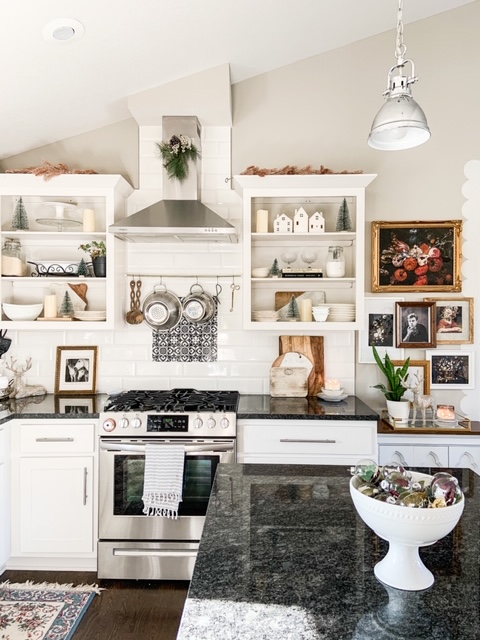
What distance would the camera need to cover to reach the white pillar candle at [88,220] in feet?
10.2

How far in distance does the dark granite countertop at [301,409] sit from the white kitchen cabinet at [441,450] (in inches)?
10.9

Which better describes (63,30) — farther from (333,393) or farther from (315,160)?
(333,393)

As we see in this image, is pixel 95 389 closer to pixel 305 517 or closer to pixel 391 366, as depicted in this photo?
pixel 391 366

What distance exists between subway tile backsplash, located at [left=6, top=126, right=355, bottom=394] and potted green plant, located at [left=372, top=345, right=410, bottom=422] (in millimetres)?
303

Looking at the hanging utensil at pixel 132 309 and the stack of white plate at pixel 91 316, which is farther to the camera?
the hanging utensil at pixel 132 309

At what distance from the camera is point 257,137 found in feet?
10.9

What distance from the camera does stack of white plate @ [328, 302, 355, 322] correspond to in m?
3.06

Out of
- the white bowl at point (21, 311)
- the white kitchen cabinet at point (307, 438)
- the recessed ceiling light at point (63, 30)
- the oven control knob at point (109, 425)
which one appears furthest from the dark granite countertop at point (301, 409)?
the recessed ceiling light at point (63, 30)

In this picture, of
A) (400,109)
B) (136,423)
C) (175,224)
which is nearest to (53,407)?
(136,423)

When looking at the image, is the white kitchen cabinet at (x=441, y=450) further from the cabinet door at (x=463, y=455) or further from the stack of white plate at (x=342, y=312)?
the stack of white plate at (x=342, y=312)

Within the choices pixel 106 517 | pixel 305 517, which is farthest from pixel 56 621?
pixel 305 517

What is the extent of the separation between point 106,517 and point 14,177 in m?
2.26

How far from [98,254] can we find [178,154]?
0.89m

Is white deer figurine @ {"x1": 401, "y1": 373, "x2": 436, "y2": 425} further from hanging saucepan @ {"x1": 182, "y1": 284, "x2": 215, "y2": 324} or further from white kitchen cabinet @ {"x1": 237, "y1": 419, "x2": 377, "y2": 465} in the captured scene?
hanging saucepan @ {"x1": 182, "y1": 284, "x2": 215, "y2": 324}
